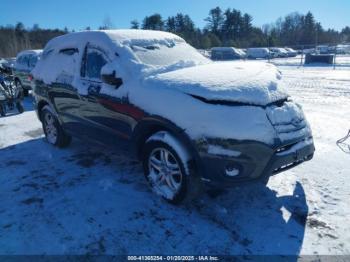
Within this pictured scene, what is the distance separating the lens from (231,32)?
296 ft

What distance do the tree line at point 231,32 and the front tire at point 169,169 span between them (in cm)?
6161

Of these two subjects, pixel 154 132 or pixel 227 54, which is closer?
pixel 154 132

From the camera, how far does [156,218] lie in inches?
141

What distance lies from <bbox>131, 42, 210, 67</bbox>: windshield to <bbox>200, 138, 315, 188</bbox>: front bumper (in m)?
1.73

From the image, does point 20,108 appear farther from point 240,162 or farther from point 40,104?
point 240,162

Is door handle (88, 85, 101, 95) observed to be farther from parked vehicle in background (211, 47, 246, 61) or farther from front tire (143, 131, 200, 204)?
parked vehicle in background (211, 47, 246, 61)

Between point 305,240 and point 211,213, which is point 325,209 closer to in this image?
point 305,240

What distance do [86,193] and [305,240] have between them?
2619 millimetres

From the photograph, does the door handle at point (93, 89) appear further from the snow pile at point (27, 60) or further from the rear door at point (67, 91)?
the snow pile at point (27, 60)

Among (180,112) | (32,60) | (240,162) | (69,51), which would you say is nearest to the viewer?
(240,162)

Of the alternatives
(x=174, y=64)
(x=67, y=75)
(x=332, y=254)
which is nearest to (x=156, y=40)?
(x=174, y=64)

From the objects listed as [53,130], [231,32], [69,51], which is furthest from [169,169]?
[231,32]

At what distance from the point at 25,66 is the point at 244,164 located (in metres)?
11.1

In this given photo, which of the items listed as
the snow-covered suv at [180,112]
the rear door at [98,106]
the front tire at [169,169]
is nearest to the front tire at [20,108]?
the snow-covered suv at [180,112]
